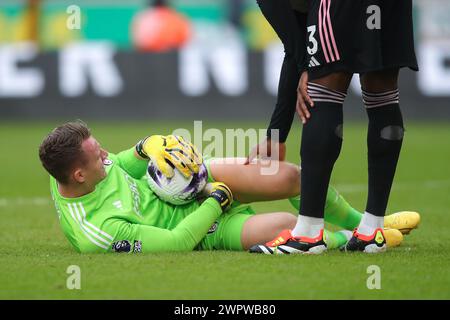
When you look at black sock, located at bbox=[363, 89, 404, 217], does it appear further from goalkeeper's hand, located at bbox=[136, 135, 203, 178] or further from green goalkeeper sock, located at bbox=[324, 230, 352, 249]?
goalkeeper's hand, located at bbox=[136, 135, 203, 178]

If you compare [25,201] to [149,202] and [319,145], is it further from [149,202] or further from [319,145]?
[319,145]

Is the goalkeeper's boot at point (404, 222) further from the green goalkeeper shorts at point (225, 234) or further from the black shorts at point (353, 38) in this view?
the black shorts at point (353, 38)

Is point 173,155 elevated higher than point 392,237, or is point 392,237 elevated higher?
point 173,155

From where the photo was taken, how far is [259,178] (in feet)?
16.8

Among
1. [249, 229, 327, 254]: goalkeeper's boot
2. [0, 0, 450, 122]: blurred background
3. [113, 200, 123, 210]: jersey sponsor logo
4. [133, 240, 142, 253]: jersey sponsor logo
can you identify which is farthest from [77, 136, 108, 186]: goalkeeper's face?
[0, 0, 450, 122]: blurred background

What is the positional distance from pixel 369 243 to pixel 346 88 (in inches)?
32.9

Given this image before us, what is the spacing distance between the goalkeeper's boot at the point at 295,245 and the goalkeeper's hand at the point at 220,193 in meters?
0.33

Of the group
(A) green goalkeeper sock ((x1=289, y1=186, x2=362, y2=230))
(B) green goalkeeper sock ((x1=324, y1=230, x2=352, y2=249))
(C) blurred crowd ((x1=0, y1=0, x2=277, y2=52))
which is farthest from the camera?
(C) blurred crowd ((x1=0, y1=0, x2=277, y2=52))

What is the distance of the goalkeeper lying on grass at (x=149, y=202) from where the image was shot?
4859 millimetres

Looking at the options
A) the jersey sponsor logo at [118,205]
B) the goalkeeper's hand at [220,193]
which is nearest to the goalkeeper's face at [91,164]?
the jersey sponsor logo at [118,205]

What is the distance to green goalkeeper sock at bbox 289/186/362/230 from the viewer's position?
5379 millimetres

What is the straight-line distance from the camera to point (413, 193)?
8.52m

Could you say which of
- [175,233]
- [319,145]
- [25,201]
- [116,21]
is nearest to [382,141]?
[319,145]
